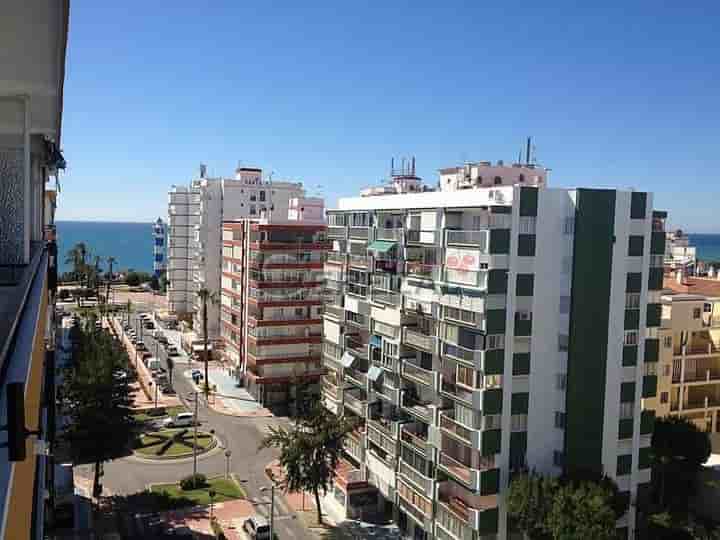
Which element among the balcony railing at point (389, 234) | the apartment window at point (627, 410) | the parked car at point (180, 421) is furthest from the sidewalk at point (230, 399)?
the apartment window at point (627, 410)

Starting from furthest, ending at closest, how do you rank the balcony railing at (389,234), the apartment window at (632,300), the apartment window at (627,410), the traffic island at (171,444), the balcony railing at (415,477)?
the traffic island at (171,444)
the balcony railing at (389,234)
the balcony railing at (415,477)
the apartment window at (627,410)
the apartment window at (632,300)

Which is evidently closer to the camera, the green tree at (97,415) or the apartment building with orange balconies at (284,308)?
the green tree at (97,415)

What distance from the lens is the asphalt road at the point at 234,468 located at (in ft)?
123

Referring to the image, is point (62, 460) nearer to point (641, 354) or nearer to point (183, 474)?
point (183, 474)

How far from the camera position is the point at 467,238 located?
1150 inches

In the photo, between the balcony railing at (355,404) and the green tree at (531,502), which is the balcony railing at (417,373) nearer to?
the balcony railing at (355,404)

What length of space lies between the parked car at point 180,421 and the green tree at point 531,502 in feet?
103

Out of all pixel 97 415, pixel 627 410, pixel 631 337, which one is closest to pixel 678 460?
pixel 627 410

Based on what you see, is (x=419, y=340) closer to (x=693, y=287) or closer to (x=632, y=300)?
(x=632, y=300)

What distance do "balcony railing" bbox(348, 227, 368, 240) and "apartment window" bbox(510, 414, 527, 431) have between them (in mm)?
14701

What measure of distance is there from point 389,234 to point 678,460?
21316 millimetres

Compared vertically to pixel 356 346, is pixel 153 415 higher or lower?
lower

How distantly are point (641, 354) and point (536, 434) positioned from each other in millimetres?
6431

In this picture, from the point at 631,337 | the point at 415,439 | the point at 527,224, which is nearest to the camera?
the point at 527,224
